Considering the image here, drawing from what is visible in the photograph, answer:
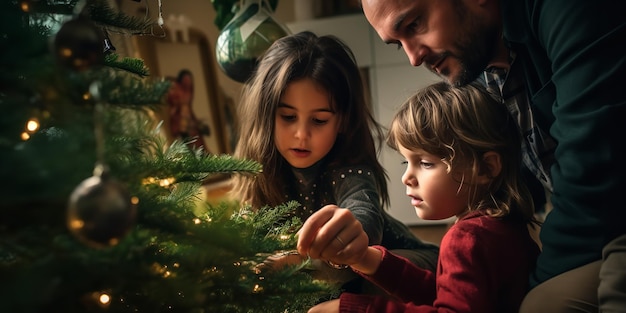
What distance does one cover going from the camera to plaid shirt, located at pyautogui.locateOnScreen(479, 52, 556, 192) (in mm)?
967

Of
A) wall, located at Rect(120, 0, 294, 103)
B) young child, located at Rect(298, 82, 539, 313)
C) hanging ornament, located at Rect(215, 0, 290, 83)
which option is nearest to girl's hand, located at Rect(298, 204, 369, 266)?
young child, located at Rect(298, 82, 539, 313)

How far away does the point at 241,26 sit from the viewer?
4.29 ft

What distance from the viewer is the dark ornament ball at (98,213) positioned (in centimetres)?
38

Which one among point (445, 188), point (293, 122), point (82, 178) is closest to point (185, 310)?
point (82, 178)

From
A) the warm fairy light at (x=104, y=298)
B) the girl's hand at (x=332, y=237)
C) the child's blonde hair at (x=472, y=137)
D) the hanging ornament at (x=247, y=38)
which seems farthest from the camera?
the hanging ornament at (x=247, y=38)

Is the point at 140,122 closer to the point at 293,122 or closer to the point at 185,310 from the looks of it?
the point at 185,310

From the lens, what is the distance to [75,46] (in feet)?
1.31

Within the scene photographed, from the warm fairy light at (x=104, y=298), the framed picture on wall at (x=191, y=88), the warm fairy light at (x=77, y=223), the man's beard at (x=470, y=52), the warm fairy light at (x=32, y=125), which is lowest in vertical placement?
the framed picture on wall at (x=191, y=88)

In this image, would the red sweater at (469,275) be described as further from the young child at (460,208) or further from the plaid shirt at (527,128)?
the plaid shirt at (527,128)

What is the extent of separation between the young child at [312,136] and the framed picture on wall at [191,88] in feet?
3.88

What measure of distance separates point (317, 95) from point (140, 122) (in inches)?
26.0

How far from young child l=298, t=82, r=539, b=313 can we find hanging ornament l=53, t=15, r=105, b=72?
48 cm

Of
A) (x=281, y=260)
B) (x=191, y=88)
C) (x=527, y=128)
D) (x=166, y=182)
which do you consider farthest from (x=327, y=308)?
(x=191, y=88)

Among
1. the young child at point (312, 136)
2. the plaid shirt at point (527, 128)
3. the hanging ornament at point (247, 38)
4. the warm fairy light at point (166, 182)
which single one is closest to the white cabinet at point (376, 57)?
the hanging ornament at point (247, 38)
